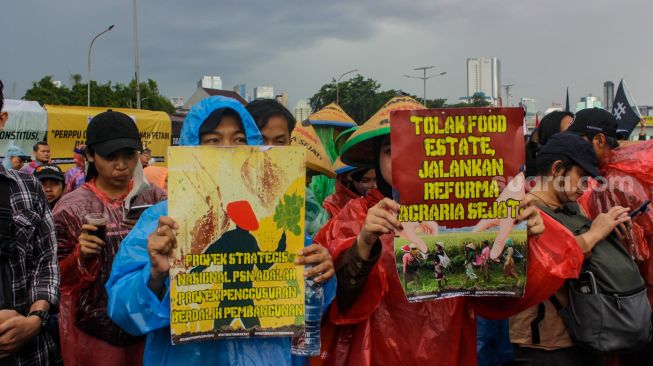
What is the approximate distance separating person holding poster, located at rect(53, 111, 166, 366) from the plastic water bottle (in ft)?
4.27

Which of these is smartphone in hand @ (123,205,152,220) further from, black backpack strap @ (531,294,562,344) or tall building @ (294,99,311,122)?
tall building @ (294,99,311,122)

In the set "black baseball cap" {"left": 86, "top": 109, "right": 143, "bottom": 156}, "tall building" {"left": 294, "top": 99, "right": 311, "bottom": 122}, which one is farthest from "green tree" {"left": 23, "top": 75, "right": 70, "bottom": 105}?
"black baseball cap" {"left": 86, "top": 109, "right": 143, "bottom": 156}

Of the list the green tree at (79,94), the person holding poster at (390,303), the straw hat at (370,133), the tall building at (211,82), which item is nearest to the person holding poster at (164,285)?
the person holding poster at (390,303)

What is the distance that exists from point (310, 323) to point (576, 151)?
174 cm

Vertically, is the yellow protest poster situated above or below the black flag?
below

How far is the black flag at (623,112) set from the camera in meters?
7.62

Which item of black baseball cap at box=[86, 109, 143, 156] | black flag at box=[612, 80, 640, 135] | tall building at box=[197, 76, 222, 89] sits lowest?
black baseball cap at box=[86, 109, 143, 156]

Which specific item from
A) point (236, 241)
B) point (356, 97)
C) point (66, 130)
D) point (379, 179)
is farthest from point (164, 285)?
point (356, 97)

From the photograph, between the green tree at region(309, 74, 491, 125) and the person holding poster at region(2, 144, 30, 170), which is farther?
the green tree at region(309, 74, 491, 125)

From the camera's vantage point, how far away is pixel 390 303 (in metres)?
2.62

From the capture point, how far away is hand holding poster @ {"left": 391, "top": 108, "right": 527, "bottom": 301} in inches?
87.1

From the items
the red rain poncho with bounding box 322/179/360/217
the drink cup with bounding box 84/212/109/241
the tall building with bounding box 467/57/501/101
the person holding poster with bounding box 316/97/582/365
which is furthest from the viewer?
the tall building with bounding box 467/57/501/101

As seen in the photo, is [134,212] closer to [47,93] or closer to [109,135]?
[109,135]

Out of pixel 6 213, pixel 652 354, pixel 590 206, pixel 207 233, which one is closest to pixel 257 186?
pixel 207 233
